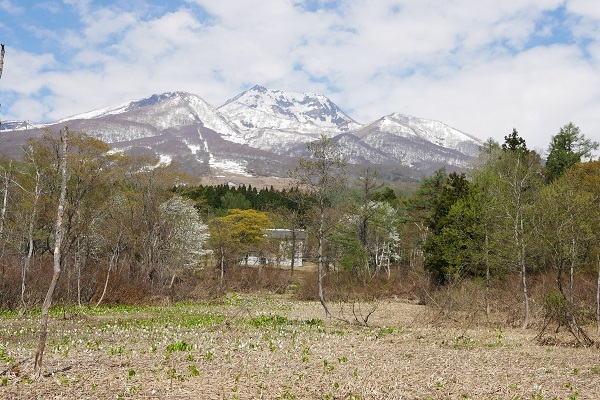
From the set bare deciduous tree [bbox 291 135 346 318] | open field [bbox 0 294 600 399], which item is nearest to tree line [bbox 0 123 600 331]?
bare deciduous tree [bbox 291 135 346 318]

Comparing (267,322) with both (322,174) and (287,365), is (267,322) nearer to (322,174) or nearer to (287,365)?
(322,174)

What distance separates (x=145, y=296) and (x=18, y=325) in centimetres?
1267

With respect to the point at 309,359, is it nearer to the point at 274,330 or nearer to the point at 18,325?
the point at 274,330

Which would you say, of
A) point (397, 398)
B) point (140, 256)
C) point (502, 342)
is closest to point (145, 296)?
point (140, 256)

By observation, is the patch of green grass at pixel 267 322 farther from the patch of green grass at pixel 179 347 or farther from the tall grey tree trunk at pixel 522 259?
the tall grey tree trunk at pixel 522 259

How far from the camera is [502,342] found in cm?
1636

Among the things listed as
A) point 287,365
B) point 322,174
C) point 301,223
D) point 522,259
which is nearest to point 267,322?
point 301,223

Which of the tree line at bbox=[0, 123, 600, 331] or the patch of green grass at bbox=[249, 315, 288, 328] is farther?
the tree line at bbox=[0, 123, 600, 331]

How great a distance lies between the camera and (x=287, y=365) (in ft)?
37.3

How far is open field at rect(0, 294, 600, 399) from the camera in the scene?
362 inches

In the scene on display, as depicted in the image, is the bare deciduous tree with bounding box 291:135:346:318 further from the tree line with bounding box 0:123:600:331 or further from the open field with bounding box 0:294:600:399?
the open field with bounding box 0:294:600:399

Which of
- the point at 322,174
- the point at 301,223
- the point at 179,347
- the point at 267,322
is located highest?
the point at 322,174

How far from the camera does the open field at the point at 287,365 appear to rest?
9195 millimetres

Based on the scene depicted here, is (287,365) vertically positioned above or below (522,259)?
below
